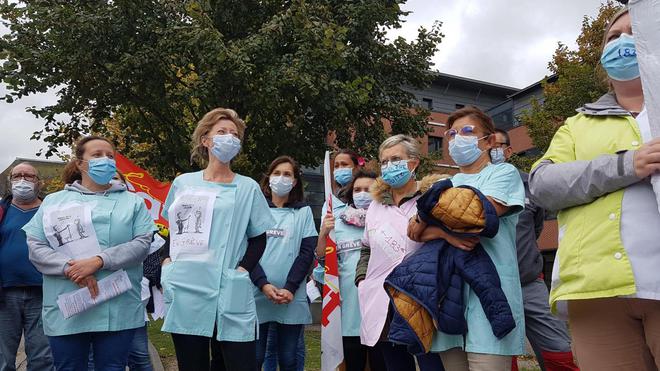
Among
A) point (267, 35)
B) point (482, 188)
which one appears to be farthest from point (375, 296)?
point (267, 35)

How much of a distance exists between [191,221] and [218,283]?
1.35ft

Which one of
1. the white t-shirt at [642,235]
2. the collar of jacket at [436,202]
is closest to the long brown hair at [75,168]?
the collar of jacket at [436,202]

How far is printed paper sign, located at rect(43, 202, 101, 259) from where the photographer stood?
12.3 ft

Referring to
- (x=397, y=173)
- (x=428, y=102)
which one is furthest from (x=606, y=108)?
(x=428, y=102)

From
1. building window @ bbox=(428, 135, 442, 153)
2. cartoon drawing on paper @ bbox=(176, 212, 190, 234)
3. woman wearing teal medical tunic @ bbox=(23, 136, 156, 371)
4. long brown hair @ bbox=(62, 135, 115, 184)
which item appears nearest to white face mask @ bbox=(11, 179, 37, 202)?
long brown hair @ bbox=(62, 135, 115, 184)

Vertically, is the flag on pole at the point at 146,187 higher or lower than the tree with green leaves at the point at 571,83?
lower

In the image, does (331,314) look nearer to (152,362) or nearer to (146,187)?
(152,362)

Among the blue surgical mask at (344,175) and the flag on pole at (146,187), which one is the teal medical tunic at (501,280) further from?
the flag on pole at (146,187)

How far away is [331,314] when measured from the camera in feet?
14.1

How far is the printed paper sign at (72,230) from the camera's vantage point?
3.73m

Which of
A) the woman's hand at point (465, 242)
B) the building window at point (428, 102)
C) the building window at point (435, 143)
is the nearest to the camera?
the woman's hand at point (465, 242)

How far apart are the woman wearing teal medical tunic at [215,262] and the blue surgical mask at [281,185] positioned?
115 centimetres

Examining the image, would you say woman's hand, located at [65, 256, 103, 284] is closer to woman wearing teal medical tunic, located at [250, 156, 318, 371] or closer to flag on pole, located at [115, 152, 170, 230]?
woman wearing teal medical tunic, located at [250, 156, 318, 371]

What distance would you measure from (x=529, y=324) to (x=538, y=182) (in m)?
2.10
